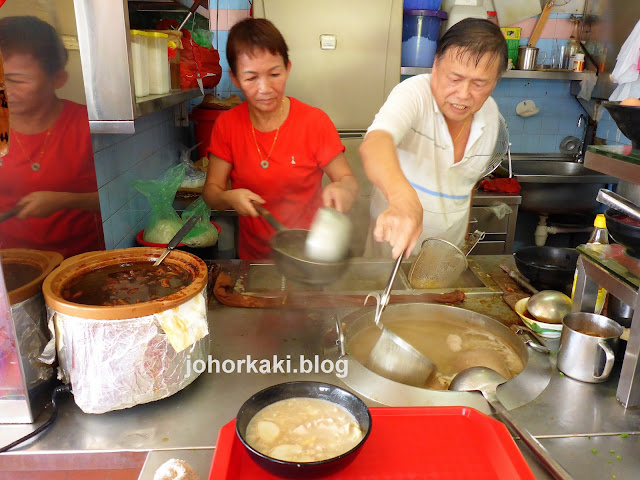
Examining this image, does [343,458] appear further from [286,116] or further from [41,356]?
[286,116]

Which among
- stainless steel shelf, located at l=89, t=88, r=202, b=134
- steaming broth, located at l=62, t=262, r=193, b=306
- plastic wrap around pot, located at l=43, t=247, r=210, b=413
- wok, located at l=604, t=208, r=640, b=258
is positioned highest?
stainless steel shelf, located at l=89, t=88, r=202, b=134

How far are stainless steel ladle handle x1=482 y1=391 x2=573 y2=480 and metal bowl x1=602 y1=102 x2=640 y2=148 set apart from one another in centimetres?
69

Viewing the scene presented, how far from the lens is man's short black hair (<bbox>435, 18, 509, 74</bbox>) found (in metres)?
1.72

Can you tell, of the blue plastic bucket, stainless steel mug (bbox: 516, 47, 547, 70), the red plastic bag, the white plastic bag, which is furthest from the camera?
stainless steel mug (bbox: 516, 47, 547, 70)

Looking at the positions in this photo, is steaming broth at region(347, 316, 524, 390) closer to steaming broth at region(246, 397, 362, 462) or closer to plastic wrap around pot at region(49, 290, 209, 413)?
steaming broth at region(246, 397, 362, 462)

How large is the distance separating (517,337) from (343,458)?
30.9 inches

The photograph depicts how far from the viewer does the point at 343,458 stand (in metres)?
0.86

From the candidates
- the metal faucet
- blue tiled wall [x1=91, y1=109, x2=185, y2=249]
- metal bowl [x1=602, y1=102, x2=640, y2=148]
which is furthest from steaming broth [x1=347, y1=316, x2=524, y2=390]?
the metal faucet

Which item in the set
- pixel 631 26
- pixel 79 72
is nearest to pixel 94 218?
pixel 79 72

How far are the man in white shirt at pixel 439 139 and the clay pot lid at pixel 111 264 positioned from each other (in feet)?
1.62

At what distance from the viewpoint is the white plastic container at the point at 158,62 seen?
1884 millimetres

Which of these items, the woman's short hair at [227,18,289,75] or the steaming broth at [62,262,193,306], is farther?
the woman's short hair at [227,18,289,75]

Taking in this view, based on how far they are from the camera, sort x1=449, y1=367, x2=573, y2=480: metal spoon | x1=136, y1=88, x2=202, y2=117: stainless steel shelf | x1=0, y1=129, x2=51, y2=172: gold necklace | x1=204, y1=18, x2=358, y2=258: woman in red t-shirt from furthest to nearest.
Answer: x1=204, y1=18, x2=358, y2=258: woman in red t-shirt, x1=136, y1=88, x2=202, y2=117: stainless steel shelf, x1=0, y1=129, x2=51, y2=172: gold necklace, x1=449, y1=367, x2=573, y2=480: metal spoon

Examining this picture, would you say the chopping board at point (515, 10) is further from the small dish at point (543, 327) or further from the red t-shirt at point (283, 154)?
the small dish at point (543, 327)
